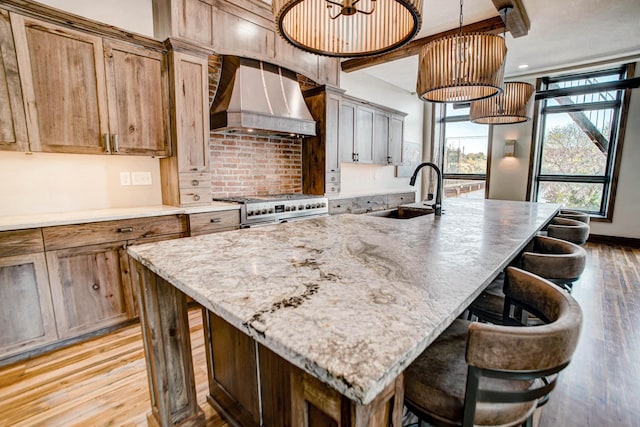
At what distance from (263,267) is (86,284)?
6.37ft

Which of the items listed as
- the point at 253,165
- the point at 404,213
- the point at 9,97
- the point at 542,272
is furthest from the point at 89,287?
the point at 542,272

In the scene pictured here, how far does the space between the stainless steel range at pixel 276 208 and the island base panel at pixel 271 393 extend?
5.50 feet

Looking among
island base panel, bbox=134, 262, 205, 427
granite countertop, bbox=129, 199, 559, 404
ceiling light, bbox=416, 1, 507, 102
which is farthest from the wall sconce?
island base panel, bbox=134, 262, 205, 427

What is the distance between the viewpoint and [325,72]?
13.0 feet

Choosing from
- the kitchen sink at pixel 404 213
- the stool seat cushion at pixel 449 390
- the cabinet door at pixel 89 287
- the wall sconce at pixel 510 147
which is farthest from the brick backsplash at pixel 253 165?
the wall sconce at pixel 510 147

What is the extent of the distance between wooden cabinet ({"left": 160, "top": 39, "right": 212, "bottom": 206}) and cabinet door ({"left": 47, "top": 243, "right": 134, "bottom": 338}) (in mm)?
742

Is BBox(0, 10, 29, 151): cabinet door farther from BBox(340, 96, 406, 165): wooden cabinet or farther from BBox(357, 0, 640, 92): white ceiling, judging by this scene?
BBox(357, 0, 640, 92): white ceiling

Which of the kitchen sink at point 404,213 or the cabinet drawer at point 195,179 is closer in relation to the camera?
the cabinet drawer at point 195,179

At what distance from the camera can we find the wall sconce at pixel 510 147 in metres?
5.80

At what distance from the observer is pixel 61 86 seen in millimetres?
2201

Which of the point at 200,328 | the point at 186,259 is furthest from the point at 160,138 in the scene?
the point at 186,259

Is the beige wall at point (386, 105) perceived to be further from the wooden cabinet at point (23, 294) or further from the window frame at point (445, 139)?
the wooden cabinet at point (23, 294)

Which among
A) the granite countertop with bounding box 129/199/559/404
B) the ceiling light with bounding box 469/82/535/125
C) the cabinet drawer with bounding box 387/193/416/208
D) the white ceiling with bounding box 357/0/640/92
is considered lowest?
the cabinet drawer with bounding box 387/193/416/208

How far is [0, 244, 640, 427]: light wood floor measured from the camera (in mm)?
1573
